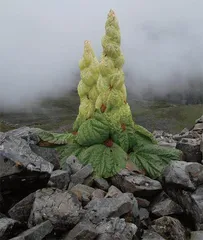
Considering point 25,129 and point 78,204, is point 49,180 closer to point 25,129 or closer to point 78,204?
point 78,204

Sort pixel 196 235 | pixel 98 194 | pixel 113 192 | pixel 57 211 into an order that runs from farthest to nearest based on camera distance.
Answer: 1. pixel 113 192
2. pixel 98 194
3. pixel 196 235
4. pixel 57 211

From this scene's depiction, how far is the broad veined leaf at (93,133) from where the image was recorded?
1341cm

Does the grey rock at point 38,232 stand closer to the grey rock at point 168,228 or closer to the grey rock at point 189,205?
the grey rock at point 168,228

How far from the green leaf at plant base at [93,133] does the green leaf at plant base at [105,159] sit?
249 millimetres

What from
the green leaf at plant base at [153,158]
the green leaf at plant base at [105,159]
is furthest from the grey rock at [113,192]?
the green leaf at plant base at [153,158]

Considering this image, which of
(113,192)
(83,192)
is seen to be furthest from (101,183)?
(83,192)

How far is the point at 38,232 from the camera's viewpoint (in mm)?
7844

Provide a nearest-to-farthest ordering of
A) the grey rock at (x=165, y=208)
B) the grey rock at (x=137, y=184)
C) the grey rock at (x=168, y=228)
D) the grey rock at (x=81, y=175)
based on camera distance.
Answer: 1. the grey rock at (x=168, y=228)
2. the grey rock at (x=165, y=208)
3. the grey rock at (x=137, y=184)
4. the grey rock at (x=81, y=175)

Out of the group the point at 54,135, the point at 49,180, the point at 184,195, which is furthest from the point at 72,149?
the point at 184,195

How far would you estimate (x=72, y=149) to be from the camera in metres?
13.9

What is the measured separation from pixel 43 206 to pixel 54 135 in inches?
254

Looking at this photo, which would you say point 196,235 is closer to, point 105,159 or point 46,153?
point 105,159

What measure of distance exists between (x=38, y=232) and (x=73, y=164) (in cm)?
470

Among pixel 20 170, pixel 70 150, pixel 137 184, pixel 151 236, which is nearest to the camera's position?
pixel 151 236
